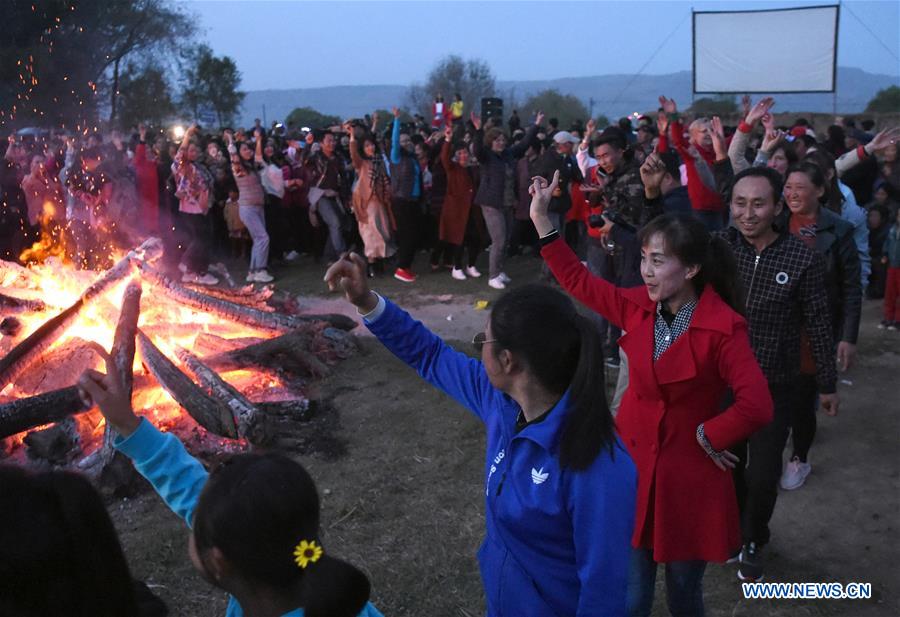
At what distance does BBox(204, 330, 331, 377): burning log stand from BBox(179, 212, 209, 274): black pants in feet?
15.5

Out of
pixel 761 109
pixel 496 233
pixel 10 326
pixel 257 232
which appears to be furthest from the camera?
pixel 257 232

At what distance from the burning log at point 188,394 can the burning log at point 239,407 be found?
5 centimetres

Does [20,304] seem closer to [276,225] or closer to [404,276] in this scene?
[404,276]

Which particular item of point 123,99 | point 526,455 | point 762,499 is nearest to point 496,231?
point 762,499

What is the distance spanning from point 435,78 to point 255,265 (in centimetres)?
4011

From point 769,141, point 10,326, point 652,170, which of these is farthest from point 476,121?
point 10,326

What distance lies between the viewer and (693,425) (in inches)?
119

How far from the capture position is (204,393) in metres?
5.76

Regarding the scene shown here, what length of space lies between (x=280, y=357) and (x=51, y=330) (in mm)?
1958

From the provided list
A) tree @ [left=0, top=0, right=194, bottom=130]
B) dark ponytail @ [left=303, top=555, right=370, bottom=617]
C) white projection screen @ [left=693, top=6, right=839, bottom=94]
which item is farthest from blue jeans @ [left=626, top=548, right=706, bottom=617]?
tree @ [left=0, top=0, right=194, bottom=130]

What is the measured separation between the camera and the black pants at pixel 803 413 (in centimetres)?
404

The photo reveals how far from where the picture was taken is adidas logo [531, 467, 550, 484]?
2.05 meters

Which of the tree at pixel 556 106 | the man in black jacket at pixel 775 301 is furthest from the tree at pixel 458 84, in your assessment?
the man in black jacket at pixel 775 301

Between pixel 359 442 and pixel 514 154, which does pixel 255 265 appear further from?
pixel 359 442
